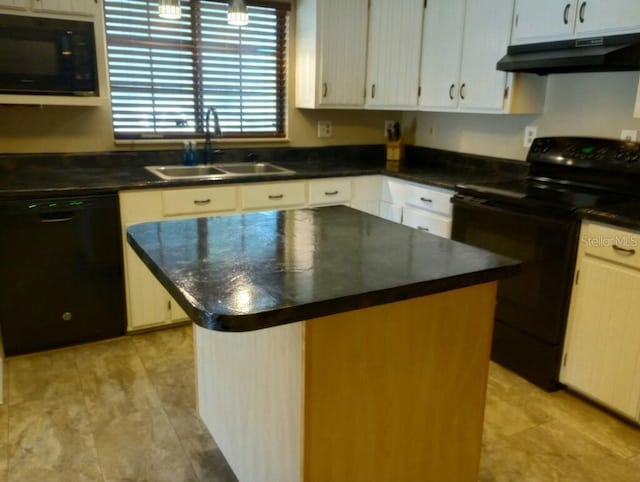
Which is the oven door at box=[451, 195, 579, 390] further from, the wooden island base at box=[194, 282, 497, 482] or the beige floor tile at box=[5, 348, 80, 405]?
the beige floor tile at box=[5, 348, 80, 405]

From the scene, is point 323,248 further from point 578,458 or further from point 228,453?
point 578,458

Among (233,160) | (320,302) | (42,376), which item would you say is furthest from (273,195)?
(320,302)

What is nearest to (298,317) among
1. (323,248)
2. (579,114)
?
(323,248)

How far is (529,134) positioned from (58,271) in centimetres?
282

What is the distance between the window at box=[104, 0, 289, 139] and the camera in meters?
3.31

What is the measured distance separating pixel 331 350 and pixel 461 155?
2.75 meters

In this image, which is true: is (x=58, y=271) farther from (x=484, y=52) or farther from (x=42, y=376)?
(x=484, y=52)

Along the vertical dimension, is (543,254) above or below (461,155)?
below

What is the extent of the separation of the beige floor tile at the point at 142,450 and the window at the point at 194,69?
1.90 meters

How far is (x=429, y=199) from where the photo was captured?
10.8 feet

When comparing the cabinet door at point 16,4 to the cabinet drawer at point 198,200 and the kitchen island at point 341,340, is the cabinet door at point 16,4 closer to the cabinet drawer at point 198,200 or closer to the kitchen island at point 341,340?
the cabinet drawer at point 198,200

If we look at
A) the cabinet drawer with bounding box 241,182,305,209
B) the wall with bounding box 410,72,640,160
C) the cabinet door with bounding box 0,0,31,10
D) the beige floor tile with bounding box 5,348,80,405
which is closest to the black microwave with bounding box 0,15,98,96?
the cabinet door with bounding box 0,0,31,10

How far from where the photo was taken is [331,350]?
51.9 inches

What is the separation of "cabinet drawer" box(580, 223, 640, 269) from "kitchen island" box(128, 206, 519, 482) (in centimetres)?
101
